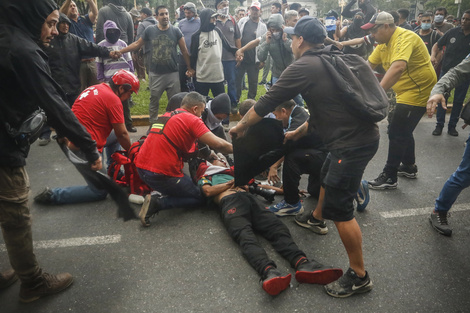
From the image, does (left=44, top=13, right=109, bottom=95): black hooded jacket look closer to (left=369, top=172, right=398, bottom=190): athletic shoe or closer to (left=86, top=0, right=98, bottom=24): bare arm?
(left=86, top=0, right=98, bottom=24): bare arm

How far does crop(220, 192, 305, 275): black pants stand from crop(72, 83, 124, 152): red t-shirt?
1.59m

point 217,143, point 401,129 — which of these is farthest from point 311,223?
point 401,129

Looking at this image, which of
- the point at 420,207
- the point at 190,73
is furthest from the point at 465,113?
the point at 190,73

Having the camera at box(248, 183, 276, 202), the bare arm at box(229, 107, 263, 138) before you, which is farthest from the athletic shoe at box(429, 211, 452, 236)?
the bare arm at box(229, 107, 263, 138)

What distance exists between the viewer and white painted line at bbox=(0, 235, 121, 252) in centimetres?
319

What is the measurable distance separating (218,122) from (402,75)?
2276 mm

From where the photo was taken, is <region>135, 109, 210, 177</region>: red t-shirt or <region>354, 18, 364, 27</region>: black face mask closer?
<region>135, 109, 210, 177</region>: red t-shirt

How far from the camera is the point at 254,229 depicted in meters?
3.27

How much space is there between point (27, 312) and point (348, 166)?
2453 mm

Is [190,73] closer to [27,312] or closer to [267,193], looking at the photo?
[267,193]

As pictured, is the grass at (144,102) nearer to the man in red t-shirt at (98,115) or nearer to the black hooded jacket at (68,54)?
the black hooded jacket at (68,54)

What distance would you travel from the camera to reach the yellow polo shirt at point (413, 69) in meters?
3.90

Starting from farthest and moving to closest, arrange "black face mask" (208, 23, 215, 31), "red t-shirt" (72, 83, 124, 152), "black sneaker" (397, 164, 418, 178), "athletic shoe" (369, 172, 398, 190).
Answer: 1. "black face mask" (208, 23, 215, 31)
2. "black sneaker" (397, 164, 418, 178)
3. "athletic shoe" (369, 172, 398, 190)
4. "red t-shirt" (72, 83, 124, 152)

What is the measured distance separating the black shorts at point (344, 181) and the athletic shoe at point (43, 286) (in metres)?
2.04
